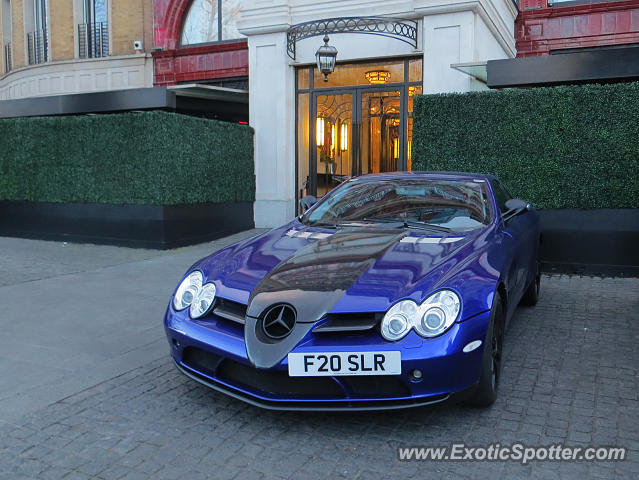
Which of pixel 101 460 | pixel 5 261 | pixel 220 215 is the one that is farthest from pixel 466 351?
pixel 220 215

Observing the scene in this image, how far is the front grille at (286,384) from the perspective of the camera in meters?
3.09

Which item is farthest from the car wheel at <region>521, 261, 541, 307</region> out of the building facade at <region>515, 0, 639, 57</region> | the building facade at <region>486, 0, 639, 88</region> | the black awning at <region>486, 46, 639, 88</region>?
the building facade at <region>515, 0, 639, 57</region>

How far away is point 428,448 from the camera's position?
3072 mm

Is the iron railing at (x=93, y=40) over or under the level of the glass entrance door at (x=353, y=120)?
over

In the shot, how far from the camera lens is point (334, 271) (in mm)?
3523

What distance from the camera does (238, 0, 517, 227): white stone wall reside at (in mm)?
11539

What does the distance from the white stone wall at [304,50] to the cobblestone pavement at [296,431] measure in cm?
845

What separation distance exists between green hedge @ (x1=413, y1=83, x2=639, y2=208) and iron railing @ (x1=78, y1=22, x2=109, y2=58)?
13941 millimetres

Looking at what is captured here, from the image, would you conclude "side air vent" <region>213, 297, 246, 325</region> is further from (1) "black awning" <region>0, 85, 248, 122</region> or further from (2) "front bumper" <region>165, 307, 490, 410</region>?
(1) "black awning" <region>0, 85, 248, 122</region>

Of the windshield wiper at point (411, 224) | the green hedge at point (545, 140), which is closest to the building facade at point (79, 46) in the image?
the green hedge at point (545, 140)

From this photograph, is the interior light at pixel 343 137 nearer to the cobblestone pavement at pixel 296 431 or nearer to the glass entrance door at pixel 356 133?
the glass entrance door at pixel 356 133

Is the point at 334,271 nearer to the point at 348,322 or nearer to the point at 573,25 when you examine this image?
the point at 348,322

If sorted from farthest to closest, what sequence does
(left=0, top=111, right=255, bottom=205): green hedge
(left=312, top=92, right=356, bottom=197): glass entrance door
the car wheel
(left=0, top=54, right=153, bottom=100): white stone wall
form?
(left=0, top=54, right=153, bottom=100): white stone wall → (left=312, top=92, right=356, bottom=197): glass entrance door → (left=0, top=111, right=255, bottom=205): green hedge → the car wheel

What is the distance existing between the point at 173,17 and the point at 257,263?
52.4 ft
